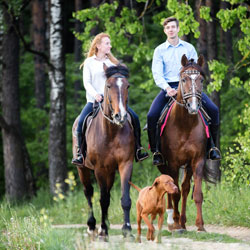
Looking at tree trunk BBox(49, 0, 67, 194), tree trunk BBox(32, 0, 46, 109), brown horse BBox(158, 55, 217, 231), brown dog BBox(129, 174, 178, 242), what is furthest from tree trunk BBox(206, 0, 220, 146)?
tree trunk BBox(32, 0, 46, 109)

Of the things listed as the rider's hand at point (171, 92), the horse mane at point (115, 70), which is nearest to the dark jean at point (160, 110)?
the rider's hand at point (171, 92)

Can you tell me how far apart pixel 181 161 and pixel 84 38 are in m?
7.90

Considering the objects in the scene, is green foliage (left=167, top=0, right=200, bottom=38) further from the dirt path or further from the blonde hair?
the dirt path

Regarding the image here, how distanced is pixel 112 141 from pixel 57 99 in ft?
29.3

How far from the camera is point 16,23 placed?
19734 mm

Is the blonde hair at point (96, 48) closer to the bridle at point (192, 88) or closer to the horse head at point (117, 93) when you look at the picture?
the horse head at point (117, 93)

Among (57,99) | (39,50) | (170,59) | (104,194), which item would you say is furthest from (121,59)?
(39,50)

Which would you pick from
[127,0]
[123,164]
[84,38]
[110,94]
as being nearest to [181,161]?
[123,164]

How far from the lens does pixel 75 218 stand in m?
15.6

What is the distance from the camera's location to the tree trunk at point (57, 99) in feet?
61.6

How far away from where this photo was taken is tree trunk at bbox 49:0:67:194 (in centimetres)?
1878

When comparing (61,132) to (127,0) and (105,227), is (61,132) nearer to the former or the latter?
(127,0)

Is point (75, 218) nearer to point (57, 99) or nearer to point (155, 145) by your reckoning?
point (57, 99)

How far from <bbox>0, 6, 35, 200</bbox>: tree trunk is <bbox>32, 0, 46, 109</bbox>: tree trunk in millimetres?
8109
